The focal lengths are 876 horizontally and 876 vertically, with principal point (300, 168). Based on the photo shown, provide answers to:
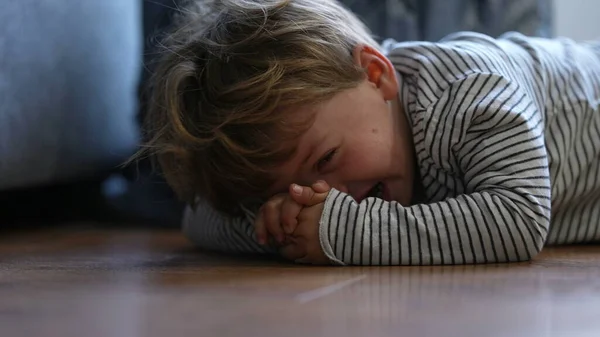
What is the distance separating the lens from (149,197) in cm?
159

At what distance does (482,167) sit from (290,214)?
0.73 feet

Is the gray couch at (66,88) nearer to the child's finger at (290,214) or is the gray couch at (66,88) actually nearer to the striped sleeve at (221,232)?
the striped sleeve at (221,232)

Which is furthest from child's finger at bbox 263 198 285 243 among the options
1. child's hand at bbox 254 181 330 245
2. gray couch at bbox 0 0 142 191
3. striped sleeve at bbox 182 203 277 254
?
gray couch at bbox 0 0 142 191

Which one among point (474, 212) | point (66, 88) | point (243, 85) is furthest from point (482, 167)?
point (66, 88)

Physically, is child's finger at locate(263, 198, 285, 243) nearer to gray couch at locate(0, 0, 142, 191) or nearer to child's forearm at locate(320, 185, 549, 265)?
child's forearm at locate(320, 185, 549, 265)

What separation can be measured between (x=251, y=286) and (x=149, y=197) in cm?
82

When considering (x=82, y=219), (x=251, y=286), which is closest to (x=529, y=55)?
(x=251, y=286)

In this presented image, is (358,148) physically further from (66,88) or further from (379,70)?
(66,88)

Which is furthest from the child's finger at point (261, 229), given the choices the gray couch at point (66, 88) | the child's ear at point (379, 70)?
the gray couch at point (66, 88)

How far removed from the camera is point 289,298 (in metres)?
0.73

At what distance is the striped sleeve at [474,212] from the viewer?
3.07 ft

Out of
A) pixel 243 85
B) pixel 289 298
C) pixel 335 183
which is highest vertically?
pixel 243 85

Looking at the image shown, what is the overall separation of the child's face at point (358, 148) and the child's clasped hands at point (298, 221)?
3cm

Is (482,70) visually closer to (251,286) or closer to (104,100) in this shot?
(251,286)
